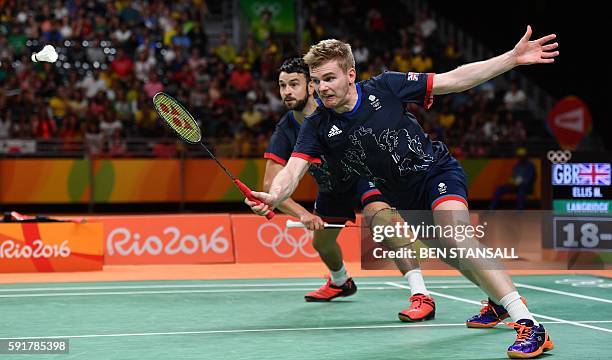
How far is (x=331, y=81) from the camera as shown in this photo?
19.6ft

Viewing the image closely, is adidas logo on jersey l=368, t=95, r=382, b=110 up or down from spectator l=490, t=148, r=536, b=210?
up

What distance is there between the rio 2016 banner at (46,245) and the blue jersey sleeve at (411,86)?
18.6 feet

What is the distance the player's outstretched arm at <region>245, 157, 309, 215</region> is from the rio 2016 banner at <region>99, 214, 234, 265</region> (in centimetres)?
609

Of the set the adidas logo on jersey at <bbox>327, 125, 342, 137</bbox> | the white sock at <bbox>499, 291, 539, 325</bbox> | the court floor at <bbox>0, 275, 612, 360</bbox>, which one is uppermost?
the adidas logo on jersey at <bbox>327, 125, 342, 137</bbox>

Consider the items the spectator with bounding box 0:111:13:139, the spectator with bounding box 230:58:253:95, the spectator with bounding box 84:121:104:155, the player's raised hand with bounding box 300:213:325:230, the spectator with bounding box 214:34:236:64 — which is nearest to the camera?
the player's raised hand with bounding box 300:213:325:230

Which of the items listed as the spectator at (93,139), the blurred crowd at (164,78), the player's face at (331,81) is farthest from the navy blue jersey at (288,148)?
the spectator at (93,139)

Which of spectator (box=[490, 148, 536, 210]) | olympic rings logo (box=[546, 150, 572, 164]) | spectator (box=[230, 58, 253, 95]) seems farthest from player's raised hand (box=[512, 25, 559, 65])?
spectator (box=[230, 58, 253, 95])

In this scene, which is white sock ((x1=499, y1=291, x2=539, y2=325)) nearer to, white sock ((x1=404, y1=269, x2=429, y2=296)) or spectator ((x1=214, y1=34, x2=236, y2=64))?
white sock ((x1=404, y1=269, x2=429, y2=296))

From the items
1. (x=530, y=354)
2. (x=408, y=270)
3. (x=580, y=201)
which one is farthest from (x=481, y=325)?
(x=580, y=201)

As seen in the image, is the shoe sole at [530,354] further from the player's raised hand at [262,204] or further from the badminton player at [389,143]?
the player's raised hand at [262,204]

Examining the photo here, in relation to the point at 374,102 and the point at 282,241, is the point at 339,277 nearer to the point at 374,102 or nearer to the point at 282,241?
the point at 374,102

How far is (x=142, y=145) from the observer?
18078 mm

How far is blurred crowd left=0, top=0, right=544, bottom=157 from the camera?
1798 cm

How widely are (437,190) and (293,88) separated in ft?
6.51
